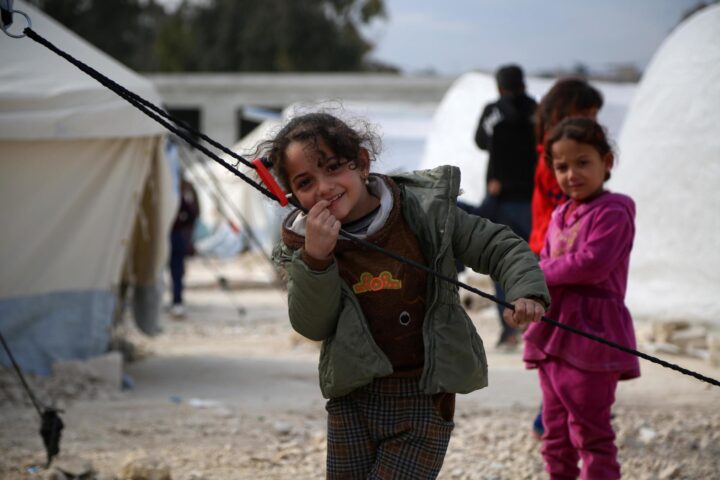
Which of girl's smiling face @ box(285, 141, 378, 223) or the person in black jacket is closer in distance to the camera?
girl's smiling face @ box(285, 141, 378, 223)

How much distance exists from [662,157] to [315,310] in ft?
20.7

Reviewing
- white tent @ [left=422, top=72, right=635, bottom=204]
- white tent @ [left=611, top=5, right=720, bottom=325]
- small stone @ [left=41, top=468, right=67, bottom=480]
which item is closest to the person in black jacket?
white tent @ [left=611, top=5, right=720, bottom=325]

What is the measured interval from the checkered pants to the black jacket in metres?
4.35

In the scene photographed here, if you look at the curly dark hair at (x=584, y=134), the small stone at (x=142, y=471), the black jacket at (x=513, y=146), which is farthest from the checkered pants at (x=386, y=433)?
the black jacket at (x=513, y=146)

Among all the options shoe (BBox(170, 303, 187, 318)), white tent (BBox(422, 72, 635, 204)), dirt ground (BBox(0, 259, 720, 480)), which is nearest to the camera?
dirt ground (BBox(0, 259, 720, 480))

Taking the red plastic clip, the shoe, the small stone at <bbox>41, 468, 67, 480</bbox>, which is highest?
the red plastic clip

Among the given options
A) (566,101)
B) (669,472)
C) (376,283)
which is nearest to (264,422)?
(669,472)

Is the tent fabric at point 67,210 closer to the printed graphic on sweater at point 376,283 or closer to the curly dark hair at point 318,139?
the curly dark hair at point 318,139

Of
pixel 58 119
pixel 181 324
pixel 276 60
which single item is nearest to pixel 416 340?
pixel 58 119

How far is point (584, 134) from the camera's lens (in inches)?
134

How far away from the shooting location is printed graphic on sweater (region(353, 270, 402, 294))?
2594 millimetres

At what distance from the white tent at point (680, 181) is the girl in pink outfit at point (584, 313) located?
427 cm

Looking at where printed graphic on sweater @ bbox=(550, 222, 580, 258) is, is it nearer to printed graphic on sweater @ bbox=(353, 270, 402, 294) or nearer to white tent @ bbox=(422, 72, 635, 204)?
printed graphic on sweater @ bbox=(353, 270, 402, 294)

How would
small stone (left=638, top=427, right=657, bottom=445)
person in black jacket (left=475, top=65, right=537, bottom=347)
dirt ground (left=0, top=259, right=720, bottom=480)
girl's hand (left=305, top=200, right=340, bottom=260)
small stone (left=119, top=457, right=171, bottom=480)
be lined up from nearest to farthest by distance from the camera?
girl's hand (left=305, top=200, right=340, bottom=260) < small stone (left=119, top=457, right=171, bottom=480) < dirt ground (left=0, top=259, right=720, bottom=480) < small stone (left=638, top=427, right=657, bottom=445) < person in black jacket (left=475, top=65, right=537, bottom=347)
